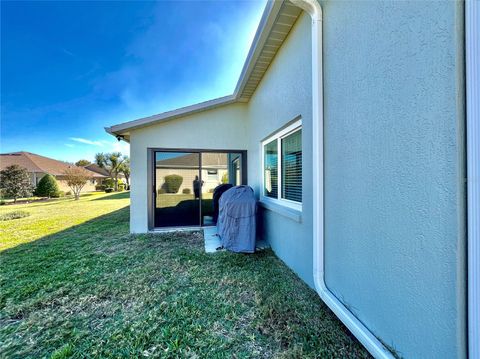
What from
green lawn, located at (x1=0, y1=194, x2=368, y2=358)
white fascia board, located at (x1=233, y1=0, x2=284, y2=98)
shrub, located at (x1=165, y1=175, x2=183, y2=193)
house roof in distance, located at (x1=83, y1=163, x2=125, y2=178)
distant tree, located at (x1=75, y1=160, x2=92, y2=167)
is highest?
distant tree, located at (x1=75, y1=160, x2=92, y2=167)

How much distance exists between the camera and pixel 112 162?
34656 millimetres

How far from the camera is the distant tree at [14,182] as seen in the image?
15414 millimetres

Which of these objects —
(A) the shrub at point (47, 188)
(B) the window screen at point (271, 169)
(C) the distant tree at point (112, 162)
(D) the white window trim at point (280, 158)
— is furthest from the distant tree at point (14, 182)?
(B) the window screen at point (271, 169)

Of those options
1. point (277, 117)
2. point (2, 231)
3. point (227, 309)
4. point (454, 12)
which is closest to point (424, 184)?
point (454, 12)

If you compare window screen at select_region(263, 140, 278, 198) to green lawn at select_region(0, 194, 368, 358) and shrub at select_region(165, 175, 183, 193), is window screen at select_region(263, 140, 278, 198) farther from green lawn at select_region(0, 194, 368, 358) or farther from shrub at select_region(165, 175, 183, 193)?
shrub at select_region(165, 175, 183, 193)

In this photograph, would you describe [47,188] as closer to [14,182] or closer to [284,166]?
[14,182]

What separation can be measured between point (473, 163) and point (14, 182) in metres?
22.9

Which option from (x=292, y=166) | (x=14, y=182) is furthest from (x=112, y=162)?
(x=292, y=166)

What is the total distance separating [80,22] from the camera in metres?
6.54

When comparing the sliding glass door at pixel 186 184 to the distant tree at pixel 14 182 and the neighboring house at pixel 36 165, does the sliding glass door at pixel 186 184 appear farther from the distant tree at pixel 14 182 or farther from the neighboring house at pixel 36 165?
the neighboring house at pixel 36 165

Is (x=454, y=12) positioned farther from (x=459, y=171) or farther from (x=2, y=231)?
(x=2, y=231)

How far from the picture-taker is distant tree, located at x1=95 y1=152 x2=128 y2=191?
112ft

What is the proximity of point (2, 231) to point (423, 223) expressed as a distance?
33.6 ft

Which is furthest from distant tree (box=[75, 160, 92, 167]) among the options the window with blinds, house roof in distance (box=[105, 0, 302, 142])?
the window with blinds
